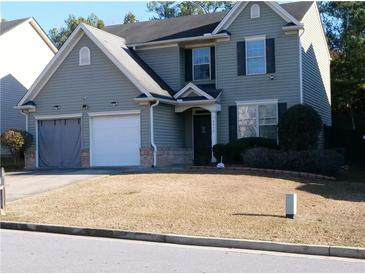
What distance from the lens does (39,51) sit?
34.9m

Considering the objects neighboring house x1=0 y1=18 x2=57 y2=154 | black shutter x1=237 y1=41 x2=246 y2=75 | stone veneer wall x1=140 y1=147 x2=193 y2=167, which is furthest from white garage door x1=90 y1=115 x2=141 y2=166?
neighboring house x1=0 y1=18 x2=57 y2=154

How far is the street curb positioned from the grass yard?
0.32 m

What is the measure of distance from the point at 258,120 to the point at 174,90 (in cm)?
448

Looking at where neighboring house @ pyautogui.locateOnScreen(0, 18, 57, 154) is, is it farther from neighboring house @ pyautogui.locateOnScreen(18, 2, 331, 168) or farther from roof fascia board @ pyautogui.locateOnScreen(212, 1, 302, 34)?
roof fascia board @ pyautogui.locateOnScreen(212, 1, 302, 34)

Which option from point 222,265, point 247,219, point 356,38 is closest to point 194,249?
point 222,265

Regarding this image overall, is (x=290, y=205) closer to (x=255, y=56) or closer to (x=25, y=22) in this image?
(x=255, y=56)

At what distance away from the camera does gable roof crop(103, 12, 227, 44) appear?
2662 cm

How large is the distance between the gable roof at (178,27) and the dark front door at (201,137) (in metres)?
4.05

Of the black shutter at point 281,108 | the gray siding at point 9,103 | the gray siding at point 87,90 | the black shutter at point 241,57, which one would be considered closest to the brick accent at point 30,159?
the gray siding at point 87,90

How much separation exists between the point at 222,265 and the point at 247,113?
55.1 feet

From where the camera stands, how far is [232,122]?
24.8 metres

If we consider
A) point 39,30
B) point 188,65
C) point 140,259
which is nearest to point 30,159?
point 188,65

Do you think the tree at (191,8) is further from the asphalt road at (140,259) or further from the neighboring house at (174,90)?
the asphalt road at (140,259)

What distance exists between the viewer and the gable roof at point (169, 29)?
26.6 meters
